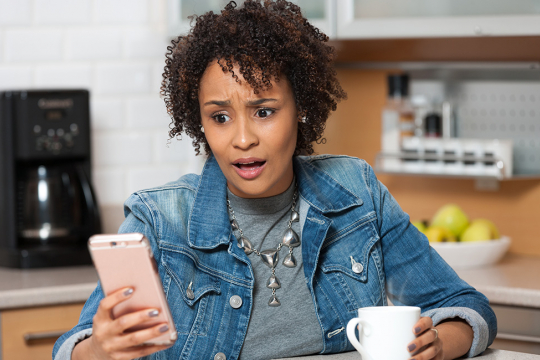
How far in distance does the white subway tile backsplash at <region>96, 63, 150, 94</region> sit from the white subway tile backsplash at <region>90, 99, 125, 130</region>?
0.12 ft

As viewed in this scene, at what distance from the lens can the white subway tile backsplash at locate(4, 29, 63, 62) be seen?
6.92 feet

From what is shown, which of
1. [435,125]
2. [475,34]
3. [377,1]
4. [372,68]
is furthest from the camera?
[372,68]

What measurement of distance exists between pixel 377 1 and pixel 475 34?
1.00 ft

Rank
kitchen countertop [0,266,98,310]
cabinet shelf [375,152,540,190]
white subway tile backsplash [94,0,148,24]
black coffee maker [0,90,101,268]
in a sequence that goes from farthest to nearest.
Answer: white subway tile backsplash [94,0,148,24]
cabinet shelf [375,152,540,190]
black coffee maker [0,90,101,268]
kitchen countertop [0,266,98,310]

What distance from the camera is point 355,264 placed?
1.18 m

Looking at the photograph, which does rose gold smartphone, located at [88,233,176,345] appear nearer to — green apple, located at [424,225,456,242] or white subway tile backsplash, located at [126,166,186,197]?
green apple, located at [424,225,456,242]

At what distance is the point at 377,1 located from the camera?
187cm

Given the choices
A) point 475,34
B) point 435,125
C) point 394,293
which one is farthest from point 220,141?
point 435,125

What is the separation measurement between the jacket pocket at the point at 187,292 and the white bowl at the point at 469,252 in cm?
96

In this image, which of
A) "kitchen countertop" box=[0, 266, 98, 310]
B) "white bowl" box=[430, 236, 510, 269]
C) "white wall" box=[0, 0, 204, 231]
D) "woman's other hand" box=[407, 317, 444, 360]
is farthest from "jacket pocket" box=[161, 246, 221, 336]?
"white wall" box=[0, 0, 204, 231]

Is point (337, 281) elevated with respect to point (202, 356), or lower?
elevated

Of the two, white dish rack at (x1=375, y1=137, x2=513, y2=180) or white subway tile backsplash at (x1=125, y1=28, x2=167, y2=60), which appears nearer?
white dish rack at (x1=375, y1=137, x2=513, y2=180)

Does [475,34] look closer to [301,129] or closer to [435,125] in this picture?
[435,125]

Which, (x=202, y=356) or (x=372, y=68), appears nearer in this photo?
(x=202, y=356)
